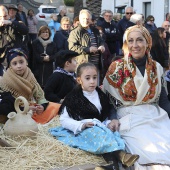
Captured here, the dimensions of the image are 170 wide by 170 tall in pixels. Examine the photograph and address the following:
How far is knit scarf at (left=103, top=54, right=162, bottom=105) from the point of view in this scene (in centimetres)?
430

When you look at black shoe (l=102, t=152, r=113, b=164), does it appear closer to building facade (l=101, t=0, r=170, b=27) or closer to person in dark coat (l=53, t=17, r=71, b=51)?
person in dark coat (l=53, t=17, r=71, b=51)

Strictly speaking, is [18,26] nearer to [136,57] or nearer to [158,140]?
[136,57]

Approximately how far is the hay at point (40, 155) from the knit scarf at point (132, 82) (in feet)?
2.56

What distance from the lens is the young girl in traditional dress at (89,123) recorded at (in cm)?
374

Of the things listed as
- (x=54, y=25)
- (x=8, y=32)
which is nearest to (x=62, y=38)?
(x=8, y=32)

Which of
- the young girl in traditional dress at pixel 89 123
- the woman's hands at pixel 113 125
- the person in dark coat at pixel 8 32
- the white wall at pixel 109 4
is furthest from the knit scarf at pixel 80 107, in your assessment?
the white wall at pixel 109 4

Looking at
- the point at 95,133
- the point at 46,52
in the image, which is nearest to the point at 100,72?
the point at 46,52

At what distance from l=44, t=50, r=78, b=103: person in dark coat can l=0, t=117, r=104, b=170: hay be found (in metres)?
1.75

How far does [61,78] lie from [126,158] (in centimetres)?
254

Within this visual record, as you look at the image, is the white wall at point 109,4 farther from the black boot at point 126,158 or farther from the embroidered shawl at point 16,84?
the black boot at point 126,158

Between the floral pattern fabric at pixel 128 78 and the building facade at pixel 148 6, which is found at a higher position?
the building facade at pixel 148 6

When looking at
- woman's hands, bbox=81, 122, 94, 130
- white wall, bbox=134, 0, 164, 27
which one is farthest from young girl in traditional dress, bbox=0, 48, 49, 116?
white wall, bbox=134, 0, 164, 27

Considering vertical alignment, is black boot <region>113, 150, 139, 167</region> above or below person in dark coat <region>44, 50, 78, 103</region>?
below

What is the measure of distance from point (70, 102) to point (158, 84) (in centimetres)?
Result: 96
